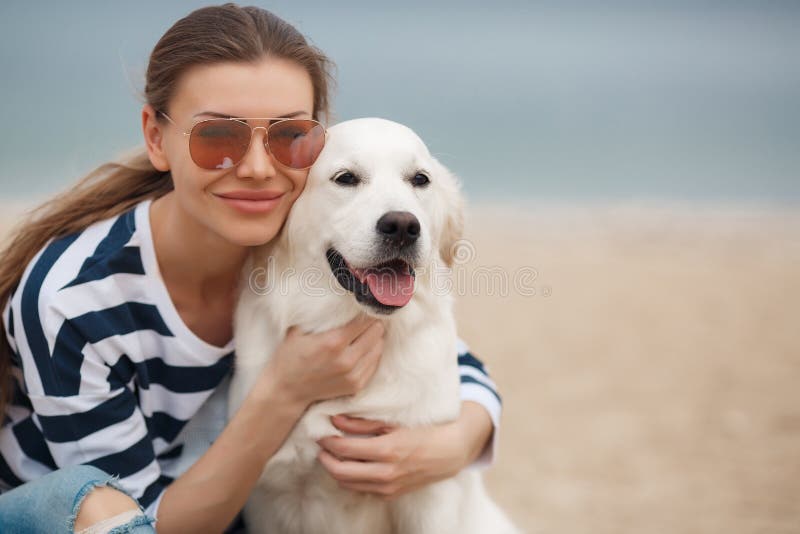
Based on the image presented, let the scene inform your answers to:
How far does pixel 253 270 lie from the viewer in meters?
2.66

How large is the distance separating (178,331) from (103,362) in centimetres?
23

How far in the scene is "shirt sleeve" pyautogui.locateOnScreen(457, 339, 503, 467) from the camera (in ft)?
9.36

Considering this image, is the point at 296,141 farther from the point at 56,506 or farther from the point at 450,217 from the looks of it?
the point at 56,506

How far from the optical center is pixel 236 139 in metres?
2.27

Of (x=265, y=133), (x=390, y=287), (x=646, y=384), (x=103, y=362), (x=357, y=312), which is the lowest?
(x=646, y=384)

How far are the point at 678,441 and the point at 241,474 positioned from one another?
394cm

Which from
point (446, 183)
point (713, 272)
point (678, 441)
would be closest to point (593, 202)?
point (713, 272)

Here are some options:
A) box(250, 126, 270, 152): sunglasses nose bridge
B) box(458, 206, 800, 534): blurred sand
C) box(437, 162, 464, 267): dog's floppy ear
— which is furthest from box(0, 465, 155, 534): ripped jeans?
box(458, 206, 800, 534): blurred sand

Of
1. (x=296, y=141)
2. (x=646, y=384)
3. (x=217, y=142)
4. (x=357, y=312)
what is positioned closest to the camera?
(x=217, y=142)

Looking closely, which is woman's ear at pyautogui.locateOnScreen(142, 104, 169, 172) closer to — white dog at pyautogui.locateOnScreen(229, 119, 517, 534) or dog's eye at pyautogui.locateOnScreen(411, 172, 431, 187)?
white dog at pyautogui.locateOnScreen(229, 119, 517, 534)

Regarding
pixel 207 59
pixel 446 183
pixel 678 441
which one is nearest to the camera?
pixel 207 59

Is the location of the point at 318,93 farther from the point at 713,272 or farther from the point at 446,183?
the point at 713,272

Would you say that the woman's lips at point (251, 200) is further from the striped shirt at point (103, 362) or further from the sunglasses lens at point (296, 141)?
the striped shirt at point (103, 362)

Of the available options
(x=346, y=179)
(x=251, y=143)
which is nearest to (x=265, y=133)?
(x=251, y=143)
